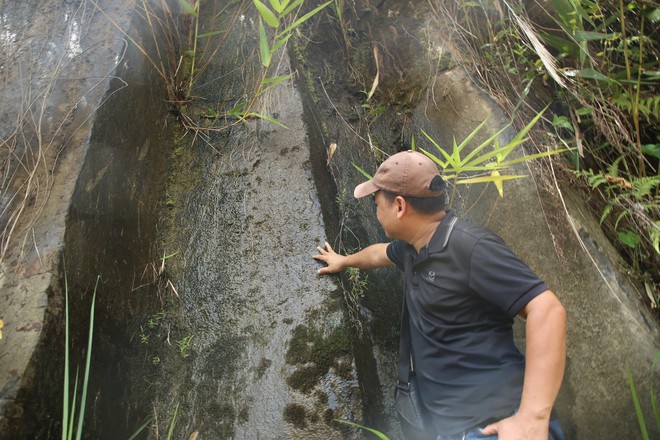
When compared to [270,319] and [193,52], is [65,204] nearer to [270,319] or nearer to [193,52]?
[270,319]

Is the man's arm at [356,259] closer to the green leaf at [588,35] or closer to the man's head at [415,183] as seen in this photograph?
the man's head at [415,183]

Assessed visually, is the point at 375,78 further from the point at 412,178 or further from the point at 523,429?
the point at 523,429

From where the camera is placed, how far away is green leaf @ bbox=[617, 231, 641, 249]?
2719 mm

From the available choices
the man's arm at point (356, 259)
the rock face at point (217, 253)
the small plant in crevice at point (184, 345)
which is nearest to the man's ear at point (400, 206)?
the man's arm at point (356, 259)

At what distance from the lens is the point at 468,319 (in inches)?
73.1

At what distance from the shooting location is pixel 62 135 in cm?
254

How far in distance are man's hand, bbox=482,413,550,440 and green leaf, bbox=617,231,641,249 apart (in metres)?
1.51

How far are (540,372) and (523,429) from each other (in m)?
0.18

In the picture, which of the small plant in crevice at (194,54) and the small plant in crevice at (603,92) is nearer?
the small plant in crevice at (603,92)

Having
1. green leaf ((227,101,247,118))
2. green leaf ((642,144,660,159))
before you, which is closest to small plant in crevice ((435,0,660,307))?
green leaf ((642,144,660,159))

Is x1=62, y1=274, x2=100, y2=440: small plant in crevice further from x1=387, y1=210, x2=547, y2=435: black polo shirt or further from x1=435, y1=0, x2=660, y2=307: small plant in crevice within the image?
x1=435, y1=0, x2=660, y2=307: small plant in crevice

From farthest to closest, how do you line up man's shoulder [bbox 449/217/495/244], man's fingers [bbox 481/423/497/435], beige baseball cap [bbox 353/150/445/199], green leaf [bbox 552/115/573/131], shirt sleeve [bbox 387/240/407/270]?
green leaf [bbox 552/115/573/131] < shirt sleeve [bbox 387/240/407/270] < beige baseball cap [bbox 353/150/445/199] < man's shoulder [bbox 449/217/495/244] < man's fingers [bbox 481/423/497/435]

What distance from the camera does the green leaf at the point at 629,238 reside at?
8.92 ft

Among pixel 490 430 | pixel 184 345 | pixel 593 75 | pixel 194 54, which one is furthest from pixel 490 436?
pixel 194 54
